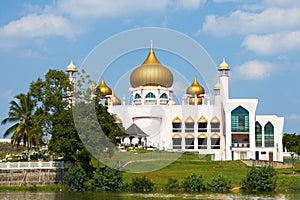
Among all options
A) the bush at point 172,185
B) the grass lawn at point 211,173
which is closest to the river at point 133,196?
the bush at point 172,185

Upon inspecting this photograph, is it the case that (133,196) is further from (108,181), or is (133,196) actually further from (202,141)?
(202,141)

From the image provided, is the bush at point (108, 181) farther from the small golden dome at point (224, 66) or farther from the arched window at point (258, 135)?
the small golden dome at point (224, 66)

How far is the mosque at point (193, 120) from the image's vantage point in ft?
184

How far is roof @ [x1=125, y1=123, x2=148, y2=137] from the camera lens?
57.1 meters

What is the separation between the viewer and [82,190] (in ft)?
110

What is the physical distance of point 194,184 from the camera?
3266 cm

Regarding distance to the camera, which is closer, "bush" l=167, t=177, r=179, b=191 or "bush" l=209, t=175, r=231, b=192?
"bush" l=209, t=175, r=231, b=192

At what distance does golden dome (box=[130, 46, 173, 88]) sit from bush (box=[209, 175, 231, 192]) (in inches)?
1261

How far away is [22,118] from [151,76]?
23.6 m

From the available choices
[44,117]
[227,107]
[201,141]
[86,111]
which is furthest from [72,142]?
[201,141]

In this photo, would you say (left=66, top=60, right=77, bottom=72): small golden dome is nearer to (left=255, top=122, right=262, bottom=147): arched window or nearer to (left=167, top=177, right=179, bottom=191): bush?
(left=255, top=122, right=262, bottom=147): arched window

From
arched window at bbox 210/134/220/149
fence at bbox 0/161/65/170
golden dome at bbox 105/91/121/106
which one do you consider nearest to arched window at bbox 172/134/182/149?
arched window at bbox 210/134/220/149

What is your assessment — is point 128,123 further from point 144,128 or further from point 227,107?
point 227,107

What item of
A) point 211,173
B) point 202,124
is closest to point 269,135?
point 202,124
